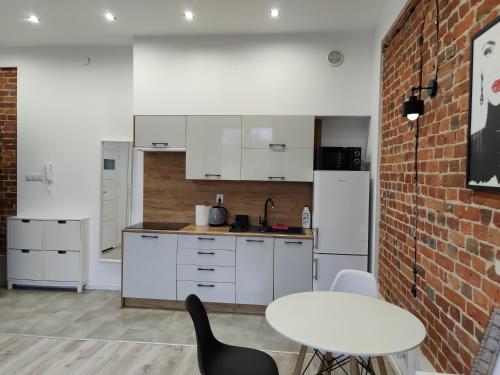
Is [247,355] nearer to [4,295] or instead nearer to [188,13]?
[188,13]

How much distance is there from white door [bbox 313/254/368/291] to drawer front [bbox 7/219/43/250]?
3305mm

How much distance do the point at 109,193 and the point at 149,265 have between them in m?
1.20

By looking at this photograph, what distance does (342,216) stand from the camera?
361 cm

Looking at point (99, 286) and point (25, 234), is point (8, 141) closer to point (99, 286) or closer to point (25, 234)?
point (25, 234)

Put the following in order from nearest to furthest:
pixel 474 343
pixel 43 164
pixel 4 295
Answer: pixel 474 343
pixel 4 295
pixel 43 164

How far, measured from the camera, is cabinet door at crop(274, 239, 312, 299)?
3697 mm

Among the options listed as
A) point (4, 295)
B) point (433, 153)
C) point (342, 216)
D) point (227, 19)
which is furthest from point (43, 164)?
point (433, 153)

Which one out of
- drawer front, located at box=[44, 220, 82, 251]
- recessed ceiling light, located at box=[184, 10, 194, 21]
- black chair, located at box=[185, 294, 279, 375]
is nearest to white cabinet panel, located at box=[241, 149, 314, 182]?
Result: recessed ceiling light, located at box=[184, 10, 194, 21]

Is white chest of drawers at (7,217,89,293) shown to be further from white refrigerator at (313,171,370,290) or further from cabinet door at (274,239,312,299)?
white refrigerator at (313,171,370,290)

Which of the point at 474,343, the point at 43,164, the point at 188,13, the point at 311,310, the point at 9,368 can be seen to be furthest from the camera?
the point at 43,164

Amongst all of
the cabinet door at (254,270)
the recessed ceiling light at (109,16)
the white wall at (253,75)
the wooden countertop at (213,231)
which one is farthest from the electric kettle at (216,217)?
the recessed ceiling light at (109,16)

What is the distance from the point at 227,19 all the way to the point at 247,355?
3.05 m

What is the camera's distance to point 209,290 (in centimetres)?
383

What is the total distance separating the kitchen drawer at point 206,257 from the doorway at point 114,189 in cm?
108
